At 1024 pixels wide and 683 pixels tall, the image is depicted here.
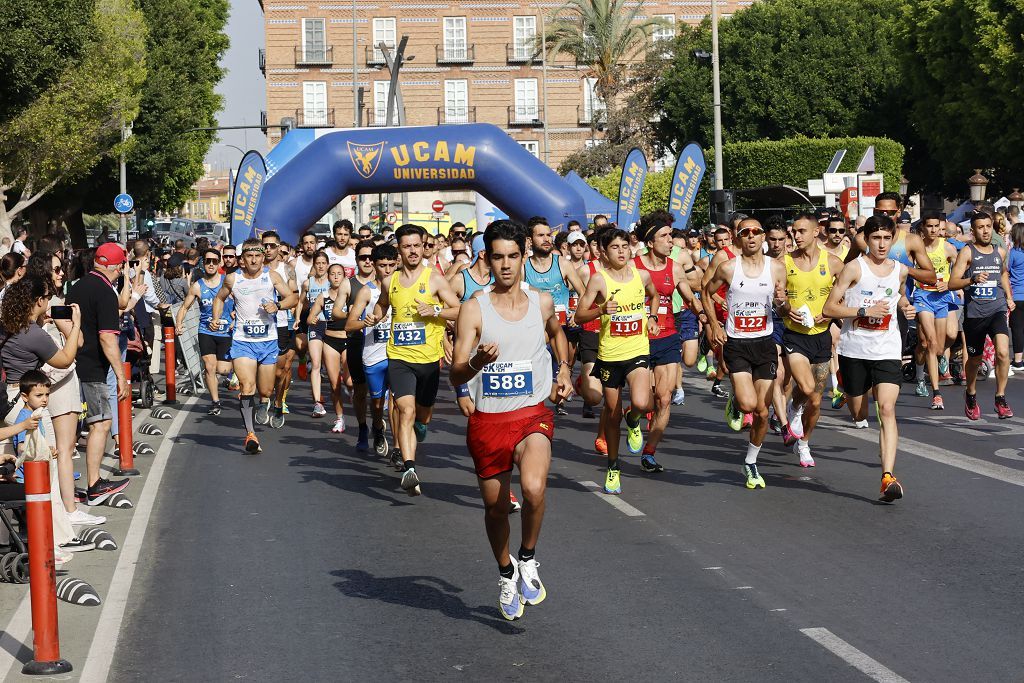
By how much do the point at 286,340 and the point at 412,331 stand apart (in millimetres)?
5104

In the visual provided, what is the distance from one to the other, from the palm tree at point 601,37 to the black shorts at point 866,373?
177ft

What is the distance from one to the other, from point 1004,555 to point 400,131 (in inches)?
826

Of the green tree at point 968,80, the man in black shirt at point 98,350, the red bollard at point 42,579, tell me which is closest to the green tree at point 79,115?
the green tree at point 968,80

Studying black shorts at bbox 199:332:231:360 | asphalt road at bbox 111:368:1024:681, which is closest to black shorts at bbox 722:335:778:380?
asphalt road at bbox 111:368:1024:681

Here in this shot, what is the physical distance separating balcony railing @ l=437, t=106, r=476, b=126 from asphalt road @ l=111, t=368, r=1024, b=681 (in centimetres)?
6639

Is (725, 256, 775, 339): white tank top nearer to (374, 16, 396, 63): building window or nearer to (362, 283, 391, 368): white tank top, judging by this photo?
(362, 283, 391, 368): white tank top

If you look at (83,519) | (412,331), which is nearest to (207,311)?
(412,331)

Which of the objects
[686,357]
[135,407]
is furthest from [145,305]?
[686,357]

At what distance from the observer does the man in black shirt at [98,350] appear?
1056 cm

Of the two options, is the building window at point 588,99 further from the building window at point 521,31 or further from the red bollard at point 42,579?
the red bollard at point 42,579

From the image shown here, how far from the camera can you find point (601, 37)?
62875 mm

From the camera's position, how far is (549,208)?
27.1 meters

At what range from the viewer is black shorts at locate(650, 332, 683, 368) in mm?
12016

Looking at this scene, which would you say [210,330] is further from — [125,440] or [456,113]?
[456,113]
